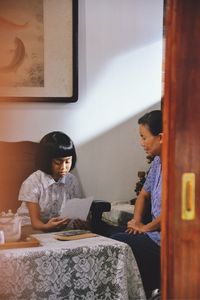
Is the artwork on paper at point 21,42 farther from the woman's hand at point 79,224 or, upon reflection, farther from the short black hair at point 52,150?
the woman's hand at point 79,224

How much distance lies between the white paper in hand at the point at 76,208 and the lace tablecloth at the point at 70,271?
319 mm

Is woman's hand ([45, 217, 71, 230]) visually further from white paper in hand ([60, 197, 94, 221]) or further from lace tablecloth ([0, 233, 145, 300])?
lace tablecloth ([0, 233, 145, 300])

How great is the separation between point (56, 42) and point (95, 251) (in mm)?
2105

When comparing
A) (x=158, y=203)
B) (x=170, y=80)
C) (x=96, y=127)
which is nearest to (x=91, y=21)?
(x=96, y=127)

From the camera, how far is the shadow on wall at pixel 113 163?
158 inches

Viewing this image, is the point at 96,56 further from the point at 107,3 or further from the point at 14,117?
the point at 14,117

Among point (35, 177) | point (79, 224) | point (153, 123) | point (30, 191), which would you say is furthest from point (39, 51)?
point (79, 224)

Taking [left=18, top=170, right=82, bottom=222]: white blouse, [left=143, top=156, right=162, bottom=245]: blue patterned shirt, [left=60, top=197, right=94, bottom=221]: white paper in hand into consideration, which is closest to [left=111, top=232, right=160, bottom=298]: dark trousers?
[left=143, top=156, right=162, bottom=245]: blue patterned shirt

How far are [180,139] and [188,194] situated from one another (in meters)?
0.15

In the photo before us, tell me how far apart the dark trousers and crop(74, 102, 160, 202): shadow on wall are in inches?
52.0

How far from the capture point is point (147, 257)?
106 inches

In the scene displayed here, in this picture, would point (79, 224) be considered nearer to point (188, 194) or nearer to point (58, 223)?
point (58, 223)

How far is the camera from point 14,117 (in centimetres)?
379

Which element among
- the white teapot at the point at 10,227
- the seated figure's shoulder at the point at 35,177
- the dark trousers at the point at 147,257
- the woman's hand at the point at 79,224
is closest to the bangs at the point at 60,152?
the seated figure's shoulder at the point at 35,177
